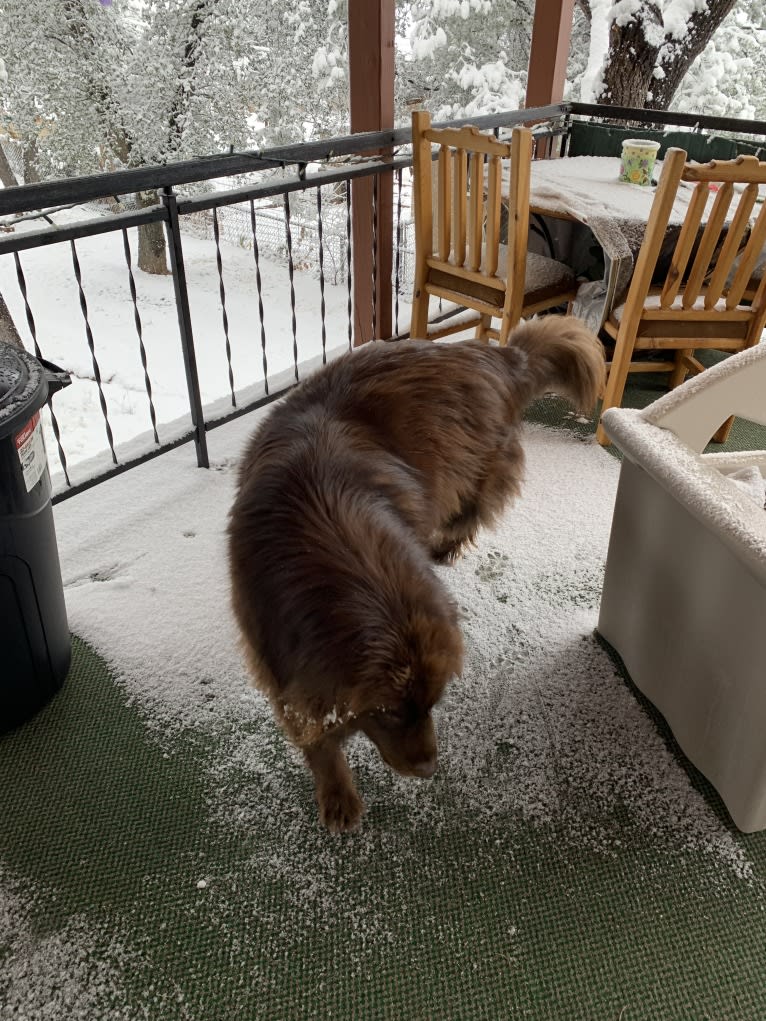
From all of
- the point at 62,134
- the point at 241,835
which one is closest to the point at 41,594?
the point at 241,835

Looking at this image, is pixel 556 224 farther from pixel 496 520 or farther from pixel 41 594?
pixel 41 594

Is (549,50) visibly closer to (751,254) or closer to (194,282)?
(751,254)

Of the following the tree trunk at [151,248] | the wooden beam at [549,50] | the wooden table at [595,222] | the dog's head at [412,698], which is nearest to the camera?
the dog's head at [412,698]

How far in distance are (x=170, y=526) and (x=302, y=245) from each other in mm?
8669

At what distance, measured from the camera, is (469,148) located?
7.79 ft

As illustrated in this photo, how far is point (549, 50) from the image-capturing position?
3762 millimetres

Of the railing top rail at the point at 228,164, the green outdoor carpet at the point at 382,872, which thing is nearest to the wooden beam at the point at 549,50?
the railing top rail at the point at 228,164

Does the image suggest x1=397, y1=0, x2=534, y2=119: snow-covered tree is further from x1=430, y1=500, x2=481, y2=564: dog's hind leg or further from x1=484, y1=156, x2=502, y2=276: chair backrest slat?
x1=430, y1=500, x2=481, y2=564: dog's hind leg

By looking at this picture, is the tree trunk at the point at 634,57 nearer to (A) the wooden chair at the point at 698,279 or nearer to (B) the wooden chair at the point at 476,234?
(B) the wooden chair at the point at 476,234

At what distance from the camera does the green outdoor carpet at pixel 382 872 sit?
3.44 ft

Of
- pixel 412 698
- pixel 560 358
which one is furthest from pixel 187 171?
pixel 412 698

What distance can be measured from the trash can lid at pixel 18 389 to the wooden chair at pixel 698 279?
1744 mm

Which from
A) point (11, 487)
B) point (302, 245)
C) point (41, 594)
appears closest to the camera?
point (11, 487)

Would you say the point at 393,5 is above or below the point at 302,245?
above
